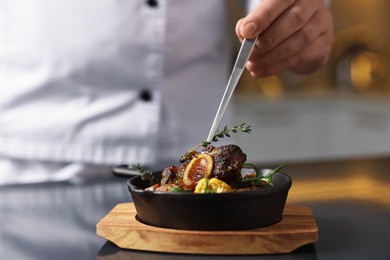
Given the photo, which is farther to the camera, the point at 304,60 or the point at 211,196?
the point at 304,60

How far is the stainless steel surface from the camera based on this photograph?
90 centimetres

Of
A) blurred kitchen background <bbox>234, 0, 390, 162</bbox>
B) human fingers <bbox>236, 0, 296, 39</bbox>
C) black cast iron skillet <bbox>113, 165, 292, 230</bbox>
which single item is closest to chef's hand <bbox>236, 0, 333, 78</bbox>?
human fingers <bbox>236, 0, 296, 39</bbox>

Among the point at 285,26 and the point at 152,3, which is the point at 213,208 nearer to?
the point at 285,26

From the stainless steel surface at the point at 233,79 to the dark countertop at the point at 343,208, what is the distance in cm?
18

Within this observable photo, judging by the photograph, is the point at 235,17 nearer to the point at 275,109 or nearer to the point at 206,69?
the point at 275,109

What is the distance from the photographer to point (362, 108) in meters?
3.02

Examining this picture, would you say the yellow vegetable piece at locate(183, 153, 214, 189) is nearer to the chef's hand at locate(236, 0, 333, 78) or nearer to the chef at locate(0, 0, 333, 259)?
the chef's hand at locate(236, 0, 333, 78)

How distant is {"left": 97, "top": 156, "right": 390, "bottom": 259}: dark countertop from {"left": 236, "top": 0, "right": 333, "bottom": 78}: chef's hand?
0.70 ft

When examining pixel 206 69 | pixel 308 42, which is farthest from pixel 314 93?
pixel 308 42

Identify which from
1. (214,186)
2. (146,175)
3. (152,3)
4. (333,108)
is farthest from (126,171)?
(333,108)

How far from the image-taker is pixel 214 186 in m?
0.76

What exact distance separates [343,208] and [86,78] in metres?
0.64

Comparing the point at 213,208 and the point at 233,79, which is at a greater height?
the point at 233,79

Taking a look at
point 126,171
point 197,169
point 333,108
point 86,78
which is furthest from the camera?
point 333,108
